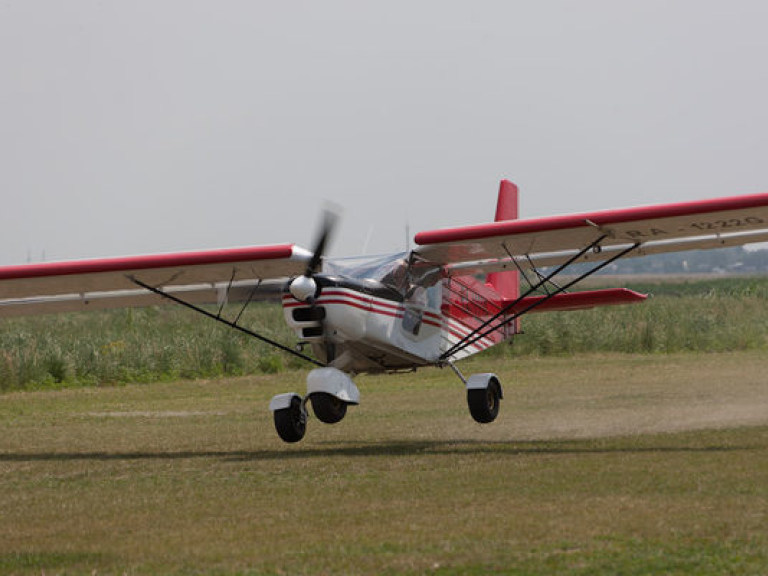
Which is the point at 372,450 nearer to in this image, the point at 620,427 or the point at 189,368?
the point at 620,427

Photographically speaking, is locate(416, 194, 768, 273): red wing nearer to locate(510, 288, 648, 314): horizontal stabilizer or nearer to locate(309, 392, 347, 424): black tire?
locate(510, 288, 648, 314): horizontal stabilizer

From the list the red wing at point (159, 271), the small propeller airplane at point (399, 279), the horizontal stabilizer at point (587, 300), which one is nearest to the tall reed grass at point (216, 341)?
the red wing at point (159, 271)

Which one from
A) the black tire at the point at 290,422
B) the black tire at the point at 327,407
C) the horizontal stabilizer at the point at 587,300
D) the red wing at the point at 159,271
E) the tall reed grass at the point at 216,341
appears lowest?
the tall reed grass at the point at 216,341

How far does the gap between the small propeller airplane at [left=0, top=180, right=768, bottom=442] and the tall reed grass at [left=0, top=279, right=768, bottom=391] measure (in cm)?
1081

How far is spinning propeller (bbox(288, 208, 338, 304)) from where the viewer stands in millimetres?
12859

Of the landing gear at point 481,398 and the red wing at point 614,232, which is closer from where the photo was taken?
the red wing at point 614,232

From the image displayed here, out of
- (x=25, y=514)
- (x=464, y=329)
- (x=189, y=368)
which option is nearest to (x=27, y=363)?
(x=189, y=368)

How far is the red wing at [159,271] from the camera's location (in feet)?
46.9

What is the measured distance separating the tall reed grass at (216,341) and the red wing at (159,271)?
10.6 meters

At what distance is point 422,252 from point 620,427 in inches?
135

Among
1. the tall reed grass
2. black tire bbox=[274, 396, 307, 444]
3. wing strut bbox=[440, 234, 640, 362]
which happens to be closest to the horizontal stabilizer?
wing strut bbox=[440, 234, 640, 362]

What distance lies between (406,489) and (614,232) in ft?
17.4

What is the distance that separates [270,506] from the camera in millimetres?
9242

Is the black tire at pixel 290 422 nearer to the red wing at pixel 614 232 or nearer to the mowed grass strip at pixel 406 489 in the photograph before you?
the mowed grass strip at pixel 406 489
